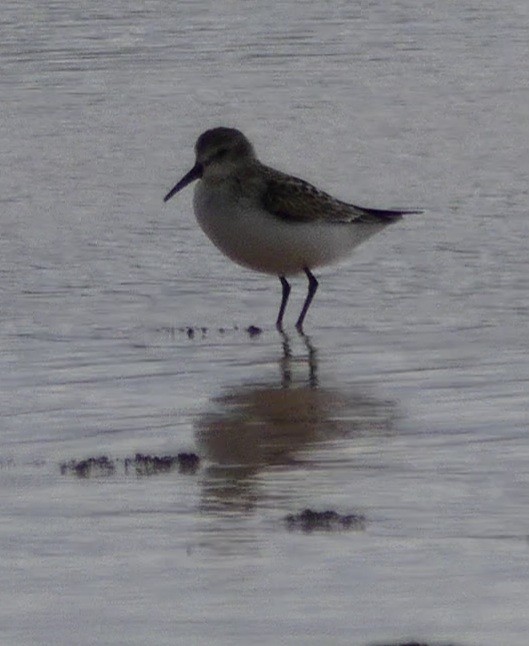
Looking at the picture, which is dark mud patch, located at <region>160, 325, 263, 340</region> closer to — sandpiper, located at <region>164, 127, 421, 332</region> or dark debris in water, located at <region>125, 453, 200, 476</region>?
sandpiper, located at <region>164, 127, 421, 332</region>

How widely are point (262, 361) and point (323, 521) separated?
129 inches

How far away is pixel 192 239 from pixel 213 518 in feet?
21.3

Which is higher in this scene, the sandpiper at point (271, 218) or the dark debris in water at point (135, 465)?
the sandpiper at point (271, 218)

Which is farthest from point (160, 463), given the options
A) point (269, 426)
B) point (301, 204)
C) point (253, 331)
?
point (301, 204)

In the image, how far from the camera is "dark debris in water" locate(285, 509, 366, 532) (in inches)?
275

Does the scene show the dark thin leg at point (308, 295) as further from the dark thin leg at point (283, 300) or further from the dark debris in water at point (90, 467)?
the dark debris in water at point (90, 467)

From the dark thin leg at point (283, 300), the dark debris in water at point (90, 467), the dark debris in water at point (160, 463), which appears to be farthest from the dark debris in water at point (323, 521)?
the dark thin leg at point (283, 300)

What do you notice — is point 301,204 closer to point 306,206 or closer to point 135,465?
point 306,206

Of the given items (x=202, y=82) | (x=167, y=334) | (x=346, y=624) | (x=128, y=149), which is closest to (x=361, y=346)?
(x=167, y=334)

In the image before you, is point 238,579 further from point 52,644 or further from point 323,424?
point 323,424

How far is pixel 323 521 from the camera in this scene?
7035mm

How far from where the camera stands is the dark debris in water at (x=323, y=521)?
275 inches

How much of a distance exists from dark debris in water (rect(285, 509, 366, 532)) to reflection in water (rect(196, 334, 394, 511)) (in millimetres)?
285

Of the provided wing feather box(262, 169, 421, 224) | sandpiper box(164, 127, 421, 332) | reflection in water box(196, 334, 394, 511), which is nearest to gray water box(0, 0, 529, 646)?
reflection in water box(196, 334, 394, 511)
